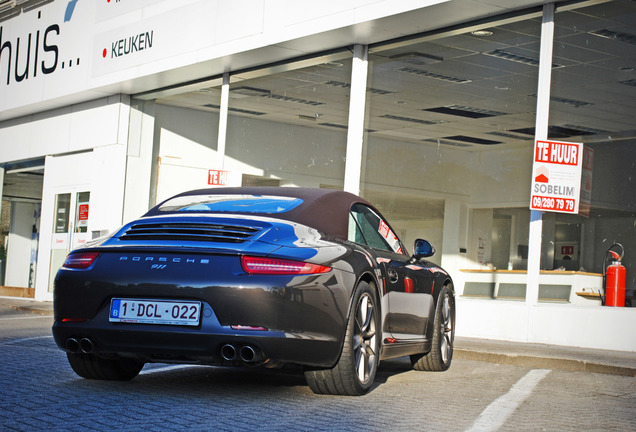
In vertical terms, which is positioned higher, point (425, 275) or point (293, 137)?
point (293, 137)

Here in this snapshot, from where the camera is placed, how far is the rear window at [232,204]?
5.89 m

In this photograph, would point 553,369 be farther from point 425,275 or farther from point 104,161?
point 104,161

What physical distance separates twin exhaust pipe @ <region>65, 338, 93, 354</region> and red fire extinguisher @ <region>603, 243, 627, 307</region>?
6.53m

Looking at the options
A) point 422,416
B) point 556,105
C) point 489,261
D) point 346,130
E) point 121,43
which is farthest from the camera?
point 121,43

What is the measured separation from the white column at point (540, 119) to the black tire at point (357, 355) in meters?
5.25

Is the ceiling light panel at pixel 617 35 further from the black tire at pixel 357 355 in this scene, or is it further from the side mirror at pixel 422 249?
the black tire at pixel 357 355

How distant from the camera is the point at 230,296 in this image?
5.03 m

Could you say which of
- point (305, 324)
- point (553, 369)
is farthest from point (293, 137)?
point (305, 324)

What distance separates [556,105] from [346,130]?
141 inches

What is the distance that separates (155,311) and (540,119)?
6.87 meters

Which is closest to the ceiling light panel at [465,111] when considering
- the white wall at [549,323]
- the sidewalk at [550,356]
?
the white wall at [549,323]

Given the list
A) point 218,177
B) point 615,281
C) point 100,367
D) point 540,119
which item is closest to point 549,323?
point 615,281

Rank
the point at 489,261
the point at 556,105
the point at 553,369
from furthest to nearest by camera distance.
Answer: the point at 489,261
the point at 556,105
the point at 553,369

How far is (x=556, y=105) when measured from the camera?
10906 millimetres
